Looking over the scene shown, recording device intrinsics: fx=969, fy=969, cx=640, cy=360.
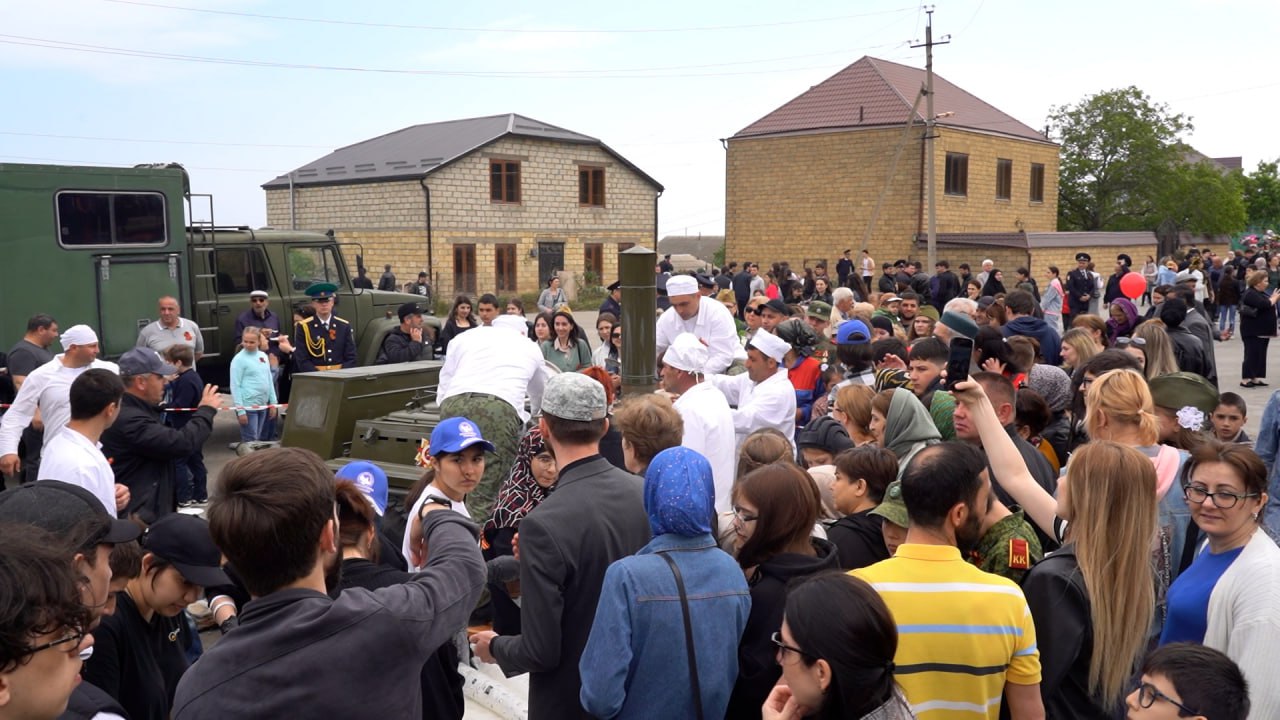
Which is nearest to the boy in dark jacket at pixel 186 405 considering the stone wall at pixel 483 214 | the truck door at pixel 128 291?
the truck door at pixel 128 291

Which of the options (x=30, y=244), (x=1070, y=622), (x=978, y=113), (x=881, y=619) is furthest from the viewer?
(x=978, y=113)

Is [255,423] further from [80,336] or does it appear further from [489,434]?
[489,434]

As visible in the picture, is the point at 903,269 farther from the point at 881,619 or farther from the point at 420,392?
the point at 881,619

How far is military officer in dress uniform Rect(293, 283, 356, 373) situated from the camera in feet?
35.9

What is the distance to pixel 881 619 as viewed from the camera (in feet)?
7.13

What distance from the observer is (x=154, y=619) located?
9.84ft

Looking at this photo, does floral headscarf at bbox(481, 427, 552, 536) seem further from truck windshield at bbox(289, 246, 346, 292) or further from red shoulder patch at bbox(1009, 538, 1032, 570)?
truck windshield at bbox(289, 246, 346, 292)

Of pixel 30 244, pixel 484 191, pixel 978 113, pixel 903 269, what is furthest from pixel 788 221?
pixel 30 244

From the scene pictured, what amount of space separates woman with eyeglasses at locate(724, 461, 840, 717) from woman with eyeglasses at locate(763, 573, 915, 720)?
22.0 inches

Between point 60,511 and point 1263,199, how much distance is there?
83.6m

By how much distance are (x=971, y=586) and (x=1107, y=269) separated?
36.0m

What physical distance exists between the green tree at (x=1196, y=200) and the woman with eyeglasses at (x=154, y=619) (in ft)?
177

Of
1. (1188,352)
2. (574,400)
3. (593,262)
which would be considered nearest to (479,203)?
(593,262)

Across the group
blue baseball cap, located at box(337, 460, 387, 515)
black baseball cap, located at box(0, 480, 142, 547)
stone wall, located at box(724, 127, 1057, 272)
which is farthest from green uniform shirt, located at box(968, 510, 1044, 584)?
stone wall, located at box(724, 127, 1057, 272)
